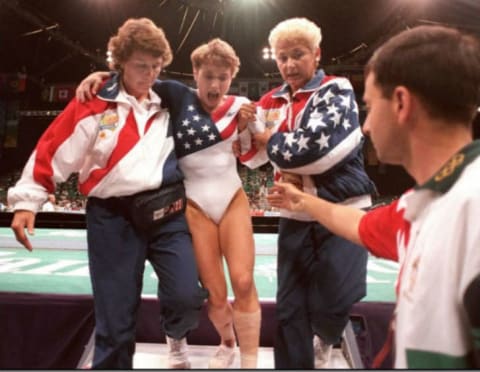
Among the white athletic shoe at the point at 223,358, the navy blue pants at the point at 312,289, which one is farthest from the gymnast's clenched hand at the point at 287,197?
the white athletic shoe at the point at 223,358

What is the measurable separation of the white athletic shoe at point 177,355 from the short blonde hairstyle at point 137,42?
1213 millimetres

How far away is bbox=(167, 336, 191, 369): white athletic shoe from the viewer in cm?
185

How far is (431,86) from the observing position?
74cm

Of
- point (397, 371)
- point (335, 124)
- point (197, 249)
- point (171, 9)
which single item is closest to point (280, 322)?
point (197, 249)

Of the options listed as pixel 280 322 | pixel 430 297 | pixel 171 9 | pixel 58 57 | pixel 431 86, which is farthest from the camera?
pixel 58 57

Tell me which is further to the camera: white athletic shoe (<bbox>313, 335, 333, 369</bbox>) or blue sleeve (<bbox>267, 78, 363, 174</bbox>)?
white athletic shoe (<bbox>313, 335, 333, 369</bbox>)

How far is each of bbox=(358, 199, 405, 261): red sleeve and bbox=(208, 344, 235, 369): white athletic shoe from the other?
1054 mm

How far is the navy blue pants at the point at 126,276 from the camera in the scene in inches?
62.2

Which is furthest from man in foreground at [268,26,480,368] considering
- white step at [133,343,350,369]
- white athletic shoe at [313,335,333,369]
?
white step at [133,343,350,369]

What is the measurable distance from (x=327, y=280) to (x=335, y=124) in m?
0.60

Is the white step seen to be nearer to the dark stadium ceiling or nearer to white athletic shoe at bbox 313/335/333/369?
white athletic shoe at bbox 313/335/333/369

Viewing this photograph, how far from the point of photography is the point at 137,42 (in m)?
1.63

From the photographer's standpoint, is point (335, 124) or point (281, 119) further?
point (281, 119)

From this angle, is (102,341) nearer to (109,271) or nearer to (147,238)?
(109,271)
